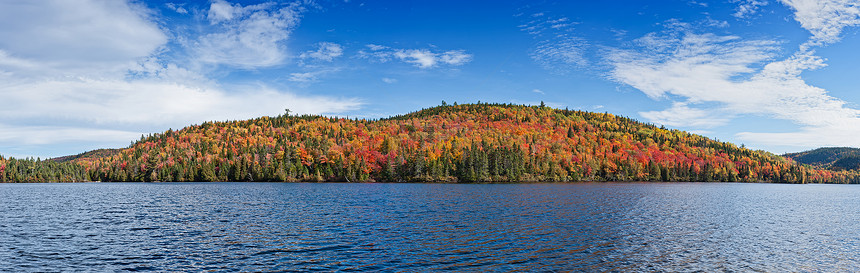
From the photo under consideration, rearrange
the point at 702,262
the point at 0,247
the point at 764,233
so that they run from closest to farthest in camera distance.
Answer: the point at 702,262 < the point at 0,247 < the point at 764,233

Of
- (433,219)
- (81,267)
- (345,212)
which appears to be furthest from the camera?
(345,212)

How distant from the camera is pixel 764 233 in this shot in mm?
52719

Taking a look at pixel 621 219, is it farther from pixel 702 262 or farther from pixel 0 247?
pixel 0 247

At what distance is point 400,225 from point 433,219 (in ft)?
24.2

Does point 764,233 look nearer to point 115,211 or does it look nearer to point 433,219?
point 433,219

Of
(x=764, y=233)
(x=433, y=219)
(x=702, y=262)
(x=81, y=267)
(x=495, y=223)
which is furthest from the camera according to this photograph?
(x=433, y=219)

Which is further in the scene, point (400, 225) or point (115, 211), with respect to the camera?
point (115, 211)

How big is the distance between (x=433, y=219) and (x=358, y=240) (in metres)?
18.2

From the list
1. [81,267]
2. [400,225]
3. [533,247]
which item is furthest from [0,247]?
[533,247]

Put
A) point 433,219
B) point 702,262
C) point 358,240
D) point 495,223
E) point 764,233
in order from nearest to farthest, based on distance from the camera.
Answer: point 702,262, point 358,240, point 764,233, point 495,223, point 433,219

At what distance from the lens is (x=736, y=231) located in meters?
53.8

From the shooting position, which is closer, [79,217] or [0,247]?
[0,247]

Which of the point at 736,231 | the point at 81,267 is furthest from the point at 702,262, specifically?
the point at 81,267

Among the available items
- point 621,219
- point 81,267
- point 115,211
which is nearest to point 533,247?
point 621,219
